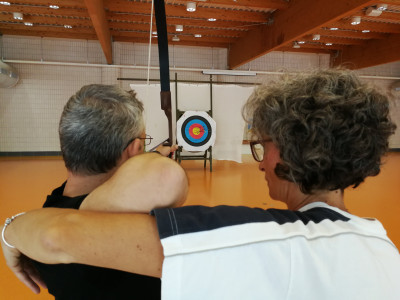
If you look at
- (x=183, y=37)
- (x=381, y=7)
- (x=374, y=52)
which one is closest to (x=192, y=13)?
(x=183, y=37)

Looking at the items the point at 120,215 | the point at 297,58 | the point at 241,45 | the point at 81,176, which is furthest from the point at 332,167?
the point at 297,58

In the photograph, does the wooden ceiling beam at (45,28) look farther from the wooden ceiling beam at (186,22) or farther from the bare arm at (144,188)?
the bare arm at (144,188)

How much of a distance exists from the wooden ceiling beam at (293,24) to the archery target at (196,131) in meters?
1.60

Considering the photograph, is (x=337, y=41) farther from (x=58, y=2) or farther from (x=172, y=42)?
(x=58, y=2)

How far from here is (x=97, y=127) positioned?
548 mm

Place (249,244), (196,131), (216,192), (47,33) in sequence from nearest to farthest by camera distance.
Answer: (249,244) < (216,192) < (196,131) < (47,33)

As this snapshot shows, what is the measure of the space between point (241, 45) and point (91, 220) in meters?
5.87

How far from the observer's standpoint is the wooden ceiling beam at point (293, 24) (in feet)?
10.2

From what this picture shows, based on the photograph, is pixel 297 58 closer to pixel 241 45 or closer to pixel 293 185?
pixel 241 45

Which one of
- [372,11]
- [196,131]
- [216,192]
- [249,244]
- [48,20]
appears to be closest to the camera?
[249,244]

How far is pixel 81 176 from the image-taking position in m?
0.60

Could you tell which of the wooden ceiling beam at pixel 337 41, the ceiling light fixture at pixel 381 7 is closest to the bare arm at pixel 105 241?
the ceiling light fixture at pixel 381 7

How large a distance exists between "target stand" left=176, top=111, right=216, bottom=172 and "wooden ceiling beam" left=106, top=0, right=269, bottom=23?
4.85ft

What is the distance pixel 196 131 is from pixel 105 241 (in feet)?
13.9
